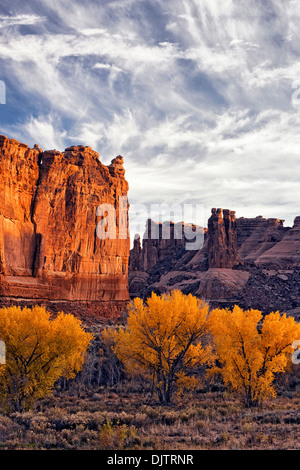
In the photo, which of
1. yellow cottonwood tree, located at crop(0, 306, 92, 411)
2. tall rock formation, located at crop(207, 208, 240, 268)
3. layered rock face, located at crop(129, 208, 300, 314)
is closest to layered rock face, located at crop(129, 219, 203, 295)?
layered rock face, located at crop(129, 208, 300, 314)

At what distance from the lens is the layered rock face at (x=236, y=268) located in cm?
8506

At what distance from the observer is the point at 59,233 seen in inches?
2212

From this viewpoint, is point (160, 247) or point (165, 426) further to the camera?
point (160, 247)

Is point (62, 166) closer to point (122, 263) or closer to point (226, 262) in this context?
point (122, 263)

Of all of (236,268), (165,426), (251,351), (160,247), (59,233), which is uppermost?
(160,247)

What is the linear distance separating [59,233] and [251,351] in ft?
127

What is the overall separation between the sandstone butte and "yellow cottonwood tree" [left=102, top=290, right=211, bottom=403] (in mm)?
27259

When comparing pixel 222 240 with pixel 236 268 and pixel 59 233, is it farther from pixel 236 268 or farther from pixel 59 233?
pixel 59 233

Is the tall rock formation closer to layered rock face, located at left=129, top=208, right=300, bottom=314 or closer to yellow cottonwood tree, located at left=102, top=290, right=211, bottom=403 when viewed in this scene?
layered rock face, located at left=129, top=208, right=300, bottom=314

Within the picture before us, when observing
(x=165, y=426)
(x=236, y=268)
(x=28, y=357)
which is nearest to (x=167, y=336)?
(x=165, y=426)

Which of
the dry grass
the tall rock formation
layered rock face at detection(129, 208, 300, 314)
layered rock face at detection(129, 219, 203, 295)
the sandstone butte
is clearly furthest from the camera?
layered rock face at detection(129, 219, 203, 295)

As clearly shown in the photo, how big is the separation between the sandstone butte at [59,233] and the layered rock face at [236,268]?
94.8 feet

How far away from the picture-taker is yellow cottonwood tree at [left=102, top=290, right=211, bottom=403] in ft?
A: 75.1
